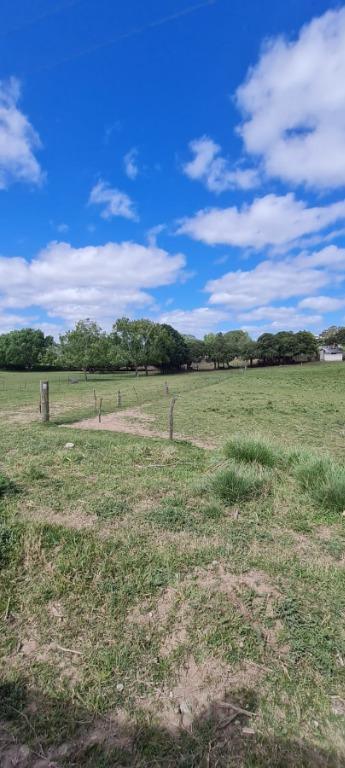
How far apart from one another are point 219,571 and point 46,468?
3.93m

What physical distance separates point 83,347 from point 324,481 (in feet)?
135

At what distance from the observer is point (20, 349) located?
A: 212 ft

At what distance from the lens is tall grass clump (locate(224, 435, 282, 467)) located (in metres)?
5.98

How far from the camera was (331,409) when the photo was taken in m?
16.9

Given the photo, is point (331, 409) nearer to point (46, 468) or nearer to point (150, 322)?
point (46, 468)

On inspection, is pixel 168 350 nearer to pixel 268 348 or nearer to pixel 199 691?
pixel 268 348

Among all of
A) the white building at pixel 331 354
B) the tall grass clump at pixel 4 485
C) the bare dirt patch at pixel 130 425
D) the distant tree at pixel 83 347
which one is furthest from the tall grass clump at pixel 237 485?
the white building at pixel 331 354

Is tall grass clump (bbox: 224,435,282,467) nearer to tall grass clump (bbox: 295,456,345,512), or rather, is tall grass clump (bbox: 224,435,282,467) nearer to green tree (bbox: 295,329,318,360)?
tall grass clump (bbox: 295,456,345,512)

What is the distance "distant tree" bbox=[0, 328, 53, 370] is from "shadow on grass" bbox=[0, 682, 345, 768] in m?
65.8

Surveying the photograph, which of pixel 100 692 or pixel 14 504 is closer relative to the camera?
pixel 100 692

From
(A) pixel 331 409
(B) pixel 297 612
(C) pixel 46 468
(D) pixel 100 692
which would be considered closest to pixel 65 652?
(D) pixel 100 692

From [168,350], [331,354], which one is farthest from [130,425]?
[331,354]

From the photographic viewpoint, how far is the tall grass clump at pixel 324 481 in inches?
187

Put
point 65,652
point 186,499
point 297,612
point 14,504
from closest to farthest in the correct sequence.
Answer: point 65,652, point 297,612, point 14,504, point 186,499
